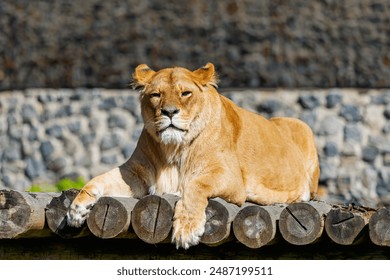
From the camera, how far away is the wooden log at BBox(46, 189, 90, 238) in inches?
260

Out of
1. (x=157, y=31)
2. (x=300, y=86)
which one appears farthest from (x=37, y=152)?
(x=300, y=86)

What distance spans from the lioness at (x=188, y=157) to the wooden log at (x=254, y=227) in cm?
17

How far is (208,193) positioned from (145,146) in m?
0.60

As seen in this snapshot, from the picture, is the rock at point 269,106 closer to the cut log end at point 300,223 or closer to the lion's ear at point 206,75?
the lion's ear at point 206,75

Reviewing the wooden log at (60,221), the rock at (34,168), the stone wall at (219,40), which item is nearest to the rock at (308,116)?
the stone wall at (219,40)

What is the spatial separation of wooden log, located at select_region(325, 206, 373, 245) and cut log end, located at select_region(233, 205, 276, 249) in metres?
0.27

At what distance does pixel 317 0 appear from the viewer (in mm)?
12570

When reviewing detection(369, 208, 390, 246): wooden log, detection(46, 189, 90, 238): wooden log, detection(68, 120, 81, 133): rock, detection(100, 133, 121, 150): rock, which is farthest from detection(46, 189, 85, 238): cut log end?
detection(68, 120, 81, 133): rock

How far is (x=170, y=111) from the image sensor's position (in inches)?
266

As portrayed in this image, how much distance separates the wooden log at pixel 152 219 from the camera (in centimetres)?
636

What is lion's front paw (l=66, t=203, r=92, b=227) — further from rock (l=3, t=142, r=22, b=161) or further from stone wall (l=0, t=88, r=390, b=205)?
rock (l=3, t=142, r=22, b=161)

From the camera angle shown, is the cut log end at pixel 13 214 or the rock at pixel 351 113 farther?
the rock at pixel 351 113
